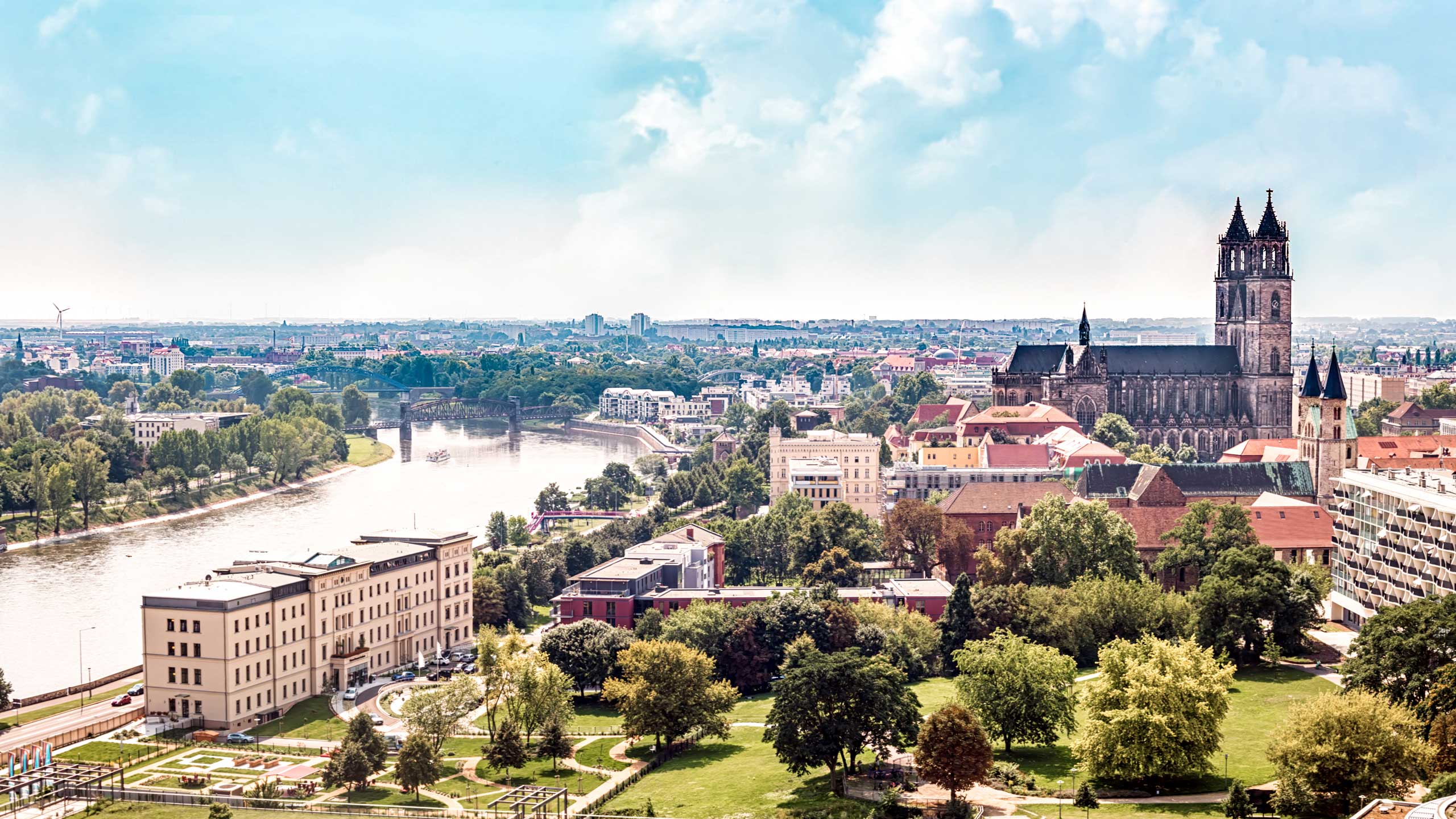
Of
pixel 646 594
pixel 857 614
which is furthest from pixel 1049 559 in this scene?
pixel 646 594

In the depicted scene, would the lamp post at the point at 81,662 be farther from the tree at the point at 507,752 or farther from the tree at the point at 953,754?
the tree at the point at 953,754

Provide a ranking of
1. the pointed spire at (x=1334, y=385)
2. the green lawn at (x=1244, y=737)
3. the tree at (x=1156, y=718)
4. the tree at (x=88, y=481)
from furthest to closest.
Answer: the tree at (x=88, y=481) < the pointed spire at (x=1334, y=385) < the green lawn at (x=1244, y=737) < the tree at (x=1156, y=718)

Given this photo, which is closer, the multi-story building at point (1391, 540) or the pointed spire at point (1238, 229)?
the multi-story building at point (1391, 540)

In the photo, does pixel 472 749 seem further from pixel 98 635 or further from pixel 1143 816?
pixel 98 635

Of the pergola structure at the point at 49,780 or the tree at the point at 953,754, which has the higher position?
the tree at the point at 953,754

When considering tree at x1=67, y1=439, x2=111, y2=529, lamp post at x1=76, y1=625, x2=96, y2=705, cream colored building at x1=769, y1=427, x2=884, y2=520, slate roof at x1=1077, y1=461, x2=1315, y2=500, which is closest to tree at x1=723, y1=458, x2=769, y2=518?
cream colored building at x1=769, y1=427, x2=884, y2=520

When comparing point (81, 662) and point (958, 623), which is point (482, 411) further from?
point (958, 623)

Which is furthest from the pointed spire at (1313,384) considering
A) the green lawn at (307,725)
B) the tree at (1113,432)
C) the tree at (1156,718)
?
the green lawn at (307,725)

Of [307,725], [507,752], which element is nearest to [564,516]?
[307,725]

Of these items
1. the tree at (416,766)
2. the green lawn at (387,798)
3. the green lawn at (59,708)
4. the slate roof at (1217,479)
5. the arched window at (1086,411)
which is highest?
the arched window at (1086,411)
